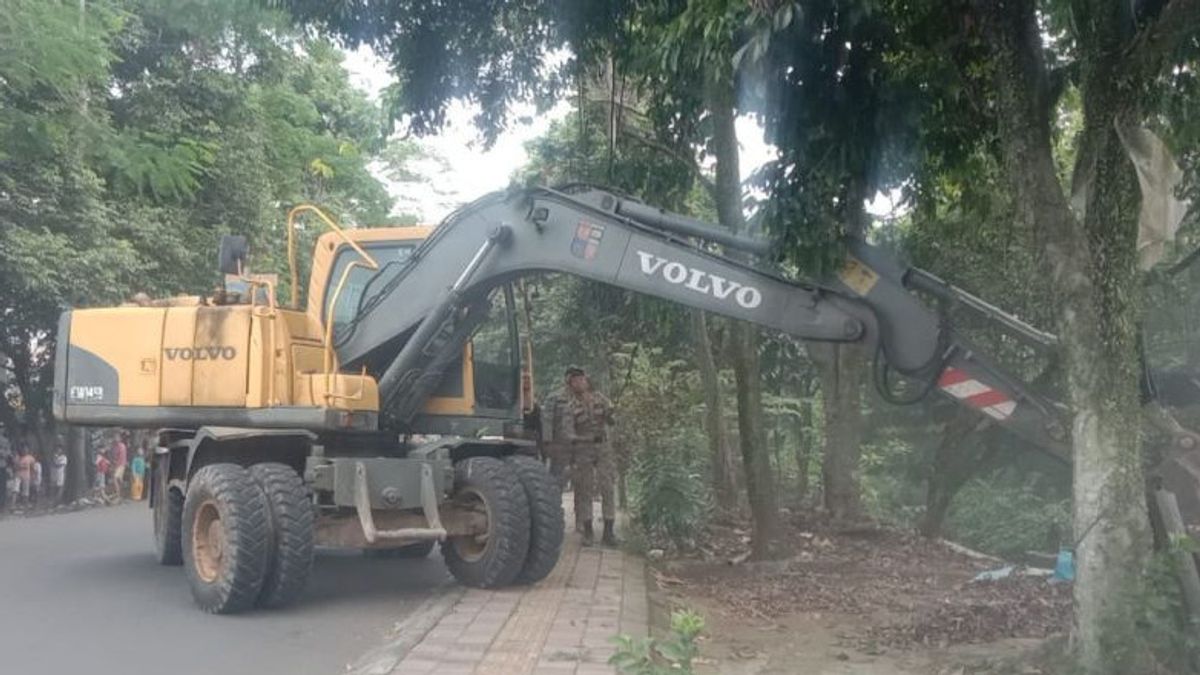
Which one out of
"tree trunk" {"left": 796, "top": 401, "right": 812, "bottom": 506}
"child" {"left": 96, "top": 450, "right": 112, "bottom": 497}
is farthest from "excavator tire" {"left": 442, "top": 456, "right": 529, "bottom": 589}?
"child" {"left": 96, "top": 450, "right": 112, "bottom": 497}

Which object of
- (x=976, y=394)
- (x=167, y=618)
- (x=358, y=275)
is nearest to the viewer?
(x=976, y=394)

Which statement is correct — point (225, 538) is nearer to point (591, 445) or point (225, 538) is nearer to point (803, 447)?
point (591, 445)

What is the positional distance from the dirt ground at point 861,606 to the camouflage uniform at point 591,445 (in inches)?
42.4

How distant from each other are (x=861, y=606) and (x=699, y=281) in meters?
3.17

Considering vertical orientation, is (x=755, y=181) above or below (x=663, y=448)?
above

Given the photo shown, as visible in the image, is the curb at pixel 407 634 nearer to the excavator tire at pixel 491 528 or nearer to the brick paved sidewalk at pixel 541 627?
the brick paved sidewalk at pixel 541 627

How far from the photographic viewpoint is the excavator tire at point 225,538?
904 cm

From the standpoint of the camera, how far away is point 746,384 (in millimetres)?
11836

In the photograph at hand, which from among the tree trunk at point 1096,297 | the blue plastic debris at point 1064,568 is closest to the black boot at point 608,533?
the blue plastic debris at point 1064,568

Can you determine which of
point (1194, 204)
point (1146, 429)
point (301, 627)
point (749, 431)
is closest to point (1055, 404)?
point (1146, 429)

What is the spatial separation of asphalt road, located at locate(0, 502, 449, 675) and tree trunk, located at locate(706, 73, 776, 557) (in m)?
2.99

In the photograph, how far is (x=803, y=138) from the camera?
762 cm

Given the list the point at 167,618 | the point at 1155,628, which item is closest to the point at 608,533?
the point at 167,618

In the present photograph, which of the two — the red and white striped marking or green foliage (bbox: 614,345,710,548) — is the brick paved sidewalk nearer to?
green foliage (bbox: 614,345,710,548)
